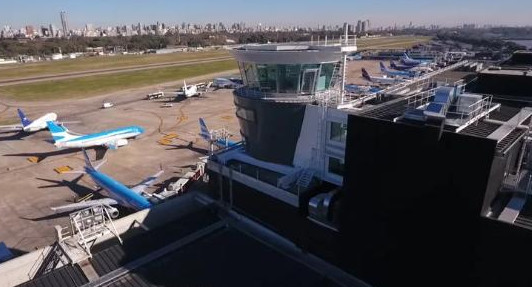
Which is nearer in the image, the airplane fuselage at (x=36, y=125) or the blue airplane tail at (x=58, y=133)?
the blue airplane tail at (x=58, y=133)

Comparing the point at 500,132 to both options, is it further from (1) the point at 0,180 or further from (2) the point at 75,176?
(1) the point at 0,180

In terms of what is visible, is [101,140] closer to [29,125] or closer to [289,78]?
[29,125]

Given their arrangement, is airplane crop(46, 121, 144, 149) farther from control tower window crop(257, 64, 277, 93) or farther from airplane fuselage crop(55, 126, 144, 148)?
control tower window crop(257, 64, 277, 93)

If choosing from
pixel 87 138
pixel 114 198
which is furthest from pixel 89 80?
pixel 114 198

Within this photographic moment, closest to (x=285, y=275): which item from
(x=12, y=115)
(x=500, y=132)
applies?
(x=500, y=132)

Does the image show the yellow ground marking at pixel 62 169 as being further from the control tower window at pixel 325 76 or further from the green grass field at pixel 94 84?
the green grass field at pixel 94 84

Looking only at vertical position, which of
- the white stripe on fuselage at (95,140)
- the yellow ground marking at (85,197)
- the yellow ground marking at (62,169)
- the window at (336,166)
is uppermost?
the window at (336,166)

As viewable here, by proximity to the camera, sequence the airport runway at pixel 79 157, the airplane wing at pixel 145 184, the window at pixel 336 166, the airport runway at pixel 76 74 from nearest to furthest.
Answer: the window at pixel 336 166, the airport runway at pixel 79 157, the airplane wing at pixel 145 184, the airport runway at pixel 76 74

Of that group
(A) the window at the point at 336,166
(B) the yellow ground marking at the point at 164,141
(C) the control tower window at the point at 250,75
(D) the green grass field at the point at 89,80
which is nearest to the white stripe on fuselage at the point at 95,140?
(B) the yellow ground marking at the point at 164,141
